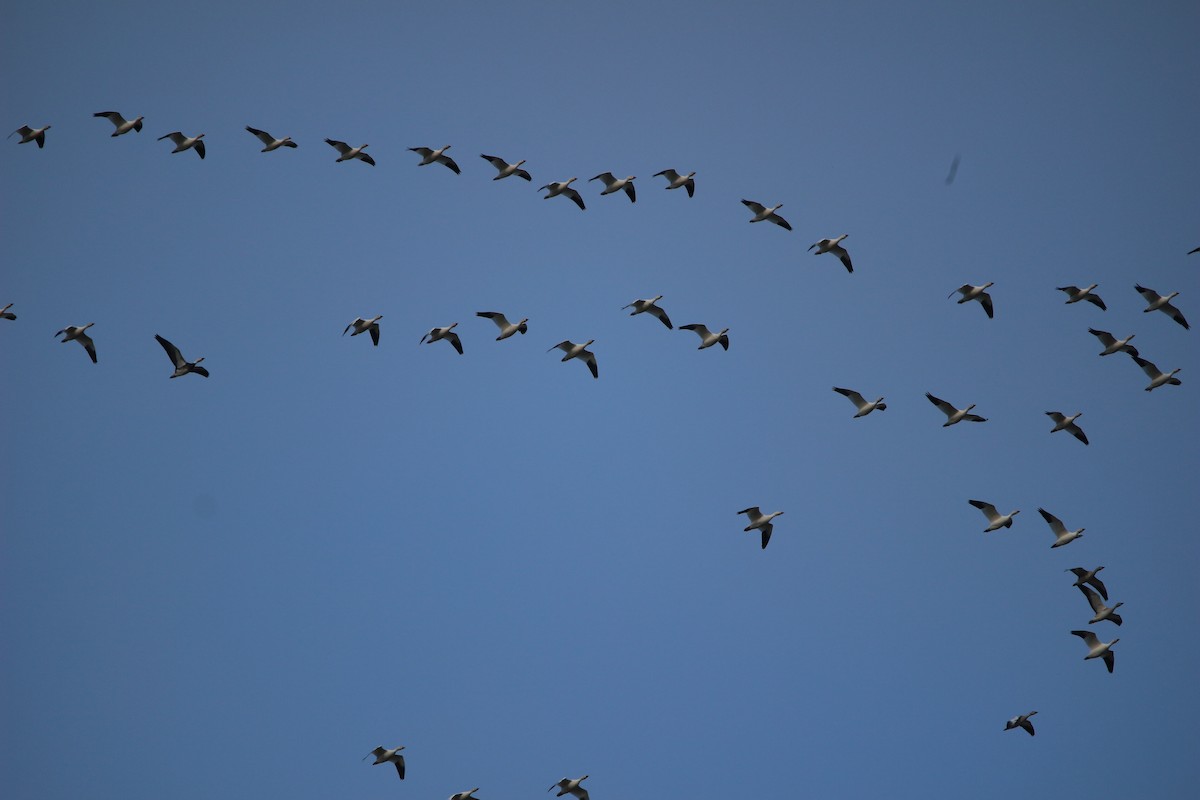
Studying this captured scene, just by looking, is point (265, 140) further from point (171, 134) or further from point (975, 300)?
point (975, 300)

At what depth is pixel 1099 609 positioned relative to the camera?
5122 centimetres

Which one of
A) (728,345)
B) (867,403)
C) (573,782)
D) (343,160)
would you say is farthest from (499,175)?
(573,782)

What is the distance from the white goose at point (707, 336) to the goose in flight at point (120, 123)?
17282 millimetres

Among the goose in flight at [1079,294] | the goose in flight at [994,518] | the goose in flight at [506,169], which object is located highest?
the goose in flight at [506,169]

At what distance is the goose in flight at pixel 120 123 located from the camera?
1918 inches

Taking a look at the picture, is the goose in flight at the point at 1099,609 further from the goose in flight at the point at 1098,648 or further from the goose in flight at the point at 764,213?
the goose in flight at the point at 764,213

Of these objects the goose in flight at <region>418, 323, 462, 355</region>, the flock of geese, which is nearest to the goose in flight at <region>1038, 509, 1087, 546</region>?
the flock of geese

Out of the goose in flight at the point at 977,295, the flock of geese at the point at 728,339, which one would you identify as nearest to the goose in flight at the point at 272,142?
the flock of geese at the point at 728,339

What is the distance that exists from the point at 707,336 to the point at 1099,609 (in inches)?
580

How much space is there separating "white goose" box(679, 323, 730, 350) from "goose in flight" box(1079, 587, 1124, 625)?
13153 millimetres

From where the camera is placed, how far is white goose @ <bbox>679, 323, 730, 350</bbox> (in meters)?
51.0

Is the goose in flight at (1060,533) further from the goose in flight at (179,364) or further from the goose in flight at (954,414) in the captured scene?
the goose in flight at (179,364)

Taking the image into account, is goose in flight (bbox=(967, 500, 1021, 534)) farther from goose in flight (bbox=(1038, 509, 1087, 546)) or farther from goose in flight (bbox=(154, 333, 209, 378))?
goose in flight (bbox=(154, 333, 209, 378))

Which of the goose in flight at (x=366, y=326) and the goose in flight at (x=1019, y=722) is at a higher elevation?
the goose in flight at (x=366, y=326)
